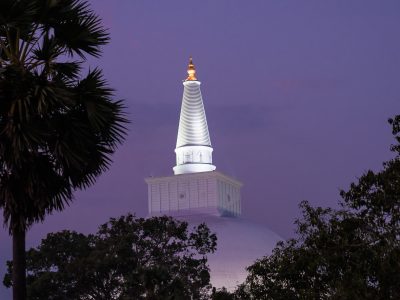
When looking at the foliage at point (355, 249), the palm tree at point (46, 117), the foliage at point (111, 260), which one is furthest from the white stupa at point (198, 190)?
the palm tree at point (46, 117)

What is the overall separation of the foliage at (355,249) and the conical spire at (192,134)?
79845 mm

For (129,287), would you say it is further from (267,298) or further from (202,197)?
(202,197)

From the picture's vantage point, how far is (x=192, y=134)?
108125 millimetres

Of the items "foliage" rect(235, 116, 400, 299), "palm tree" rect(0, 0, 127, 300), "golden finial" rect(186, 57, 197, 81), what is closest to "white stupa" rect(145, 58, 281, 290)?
"golden finial" rect(186, 57, 197, 81)

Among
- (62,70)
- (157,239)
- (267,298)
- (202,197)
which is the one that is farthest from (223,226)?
(62,70)

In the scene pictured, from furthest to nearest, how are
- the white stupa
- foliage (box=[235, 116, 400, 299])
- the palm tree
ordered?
the white stupa
foliage (box=[235, 116, 400, 299])
the palm tree

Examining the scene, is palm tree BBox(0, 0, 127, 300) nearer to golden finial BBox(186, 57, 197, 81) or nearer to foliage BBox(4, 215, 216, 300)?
foliage BBox(4, 215, 216, 300)

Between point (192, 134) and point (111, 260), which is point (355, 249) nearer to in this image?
point (111, 260)

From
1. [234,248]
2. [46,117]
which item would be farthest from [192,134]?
[46,117]

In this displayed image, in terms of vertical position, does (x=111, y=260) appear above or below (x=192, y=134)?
below

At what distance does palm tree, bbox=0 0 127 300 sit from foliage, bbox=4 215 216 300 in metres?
26.7

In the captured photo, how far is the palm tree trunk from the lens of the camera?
20859 mm

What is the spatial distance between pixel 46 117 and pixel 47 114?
65 mm

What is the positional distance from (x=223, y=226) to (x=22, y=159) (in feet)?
277
